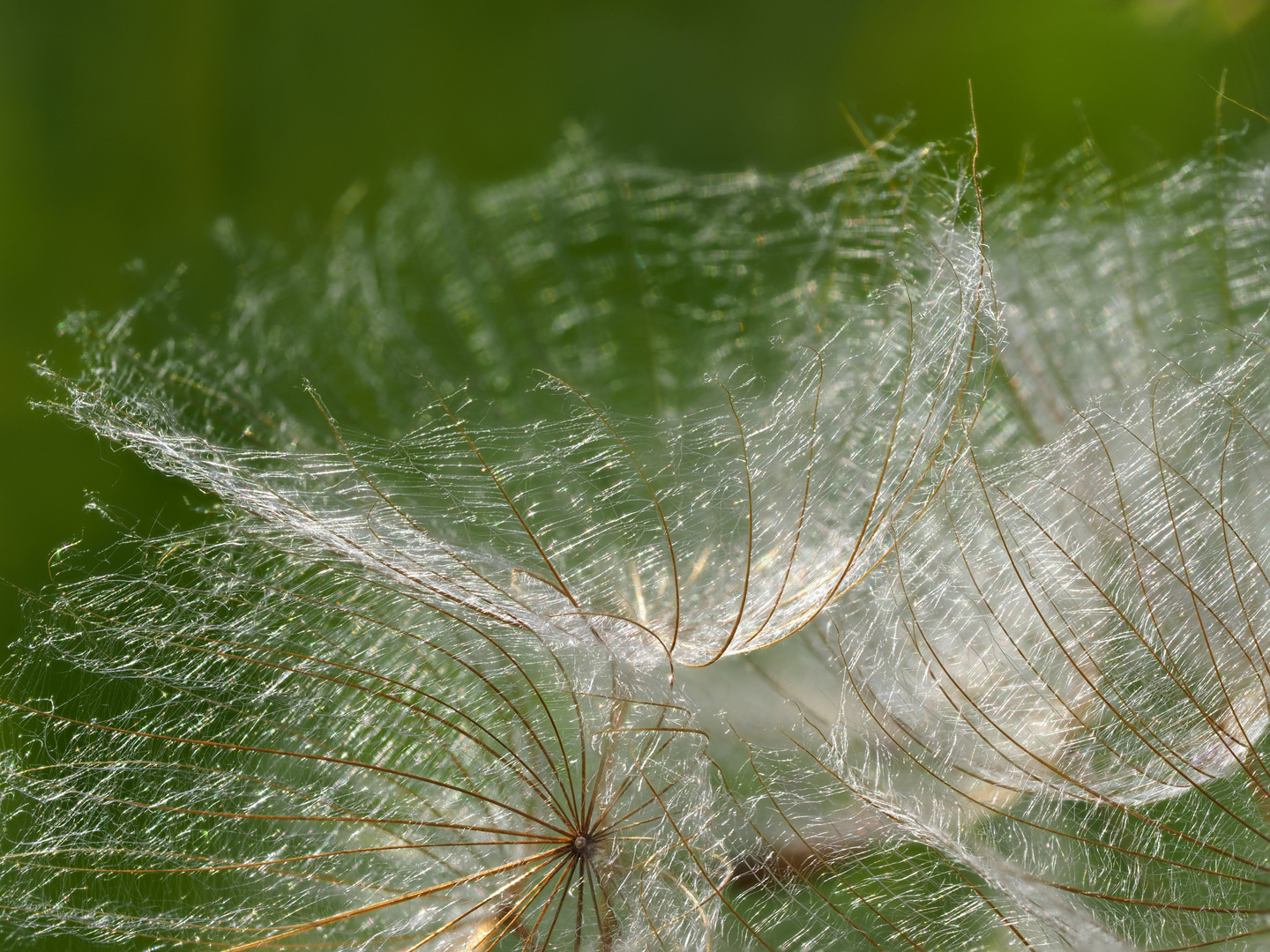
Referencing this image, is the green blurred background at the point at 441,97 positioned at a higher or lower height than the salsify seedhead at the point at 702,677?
higher

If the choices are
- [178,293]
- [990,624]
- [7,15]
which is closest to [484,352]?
[178,293]

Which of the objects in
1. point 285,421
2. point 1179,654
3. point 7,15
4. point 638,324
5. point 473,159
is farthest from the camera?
point 473,159

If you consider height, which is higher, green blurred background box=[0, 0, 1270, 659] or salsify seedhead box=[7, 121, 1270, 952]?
green blurred background box=[0, 0, 1270, 659]

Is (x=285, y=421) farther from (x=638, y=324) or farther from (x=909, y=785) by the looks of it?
(x=909, y=785)

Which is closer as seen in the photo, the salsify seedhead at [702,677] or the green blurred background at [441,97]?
the salsify seedhead at [702,677]

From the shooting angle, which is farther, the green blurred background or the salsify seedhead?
the green blurred background
